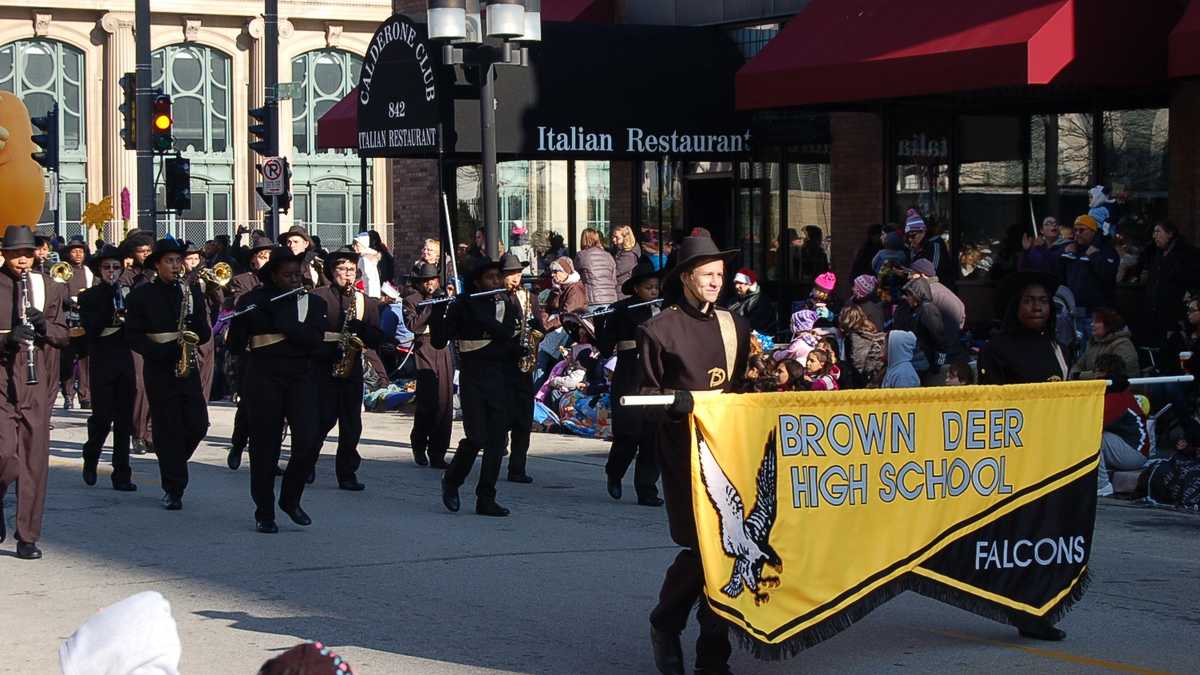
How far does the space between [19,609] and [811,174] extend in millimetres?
14536

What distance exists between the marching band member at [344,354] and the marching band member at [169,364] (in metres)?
0.94

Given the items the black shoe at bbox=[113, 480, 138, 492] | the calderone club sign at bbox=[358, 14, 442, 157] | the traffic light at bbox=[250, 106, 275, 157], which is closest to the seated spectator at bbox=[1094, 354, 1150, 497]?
the black shoe at bbox=[113, 480, 138, 492]

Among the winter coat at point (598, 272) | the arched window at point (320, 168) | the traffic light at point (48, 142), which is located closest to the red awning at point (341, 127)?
the winter coat at point (598, 272)

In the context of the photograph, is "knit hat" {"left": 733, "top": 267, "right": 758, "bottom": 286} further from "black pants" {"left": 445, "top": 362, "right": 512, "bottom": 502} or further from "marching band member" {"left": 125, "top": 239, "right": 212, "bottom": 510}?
"marching band member" {"left": 125, "top": 239, "right": 212, "bottom": 510}

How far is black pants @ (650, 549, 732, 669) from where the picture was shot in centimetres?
741

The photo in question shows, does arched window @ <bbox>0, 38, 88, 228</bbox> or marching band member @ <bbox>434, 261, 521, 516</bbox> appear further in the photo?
arched window @ <bbox>0, 38, 88, 228</bbox>

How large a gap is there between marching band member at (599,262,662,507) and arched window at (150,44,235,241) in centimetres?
4601

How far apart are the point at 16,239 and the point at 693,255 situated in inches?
202

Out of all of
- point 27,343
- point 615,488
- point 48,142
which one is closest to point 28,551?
point 27,343

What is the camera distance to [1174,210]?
17.5 metres

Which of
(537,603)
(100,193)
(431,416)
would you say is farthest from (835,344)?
(100,193)

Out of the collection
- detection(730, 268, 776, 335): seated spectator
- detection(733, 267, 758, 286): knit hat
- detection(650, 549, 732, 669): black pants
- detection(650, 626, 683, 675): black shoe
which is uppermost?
detection(733, 267, 758, 286): knit hat

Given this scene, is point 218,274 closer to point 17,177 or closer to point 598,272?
point 598,272

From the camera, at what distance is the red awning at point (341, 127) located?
81.5ft
